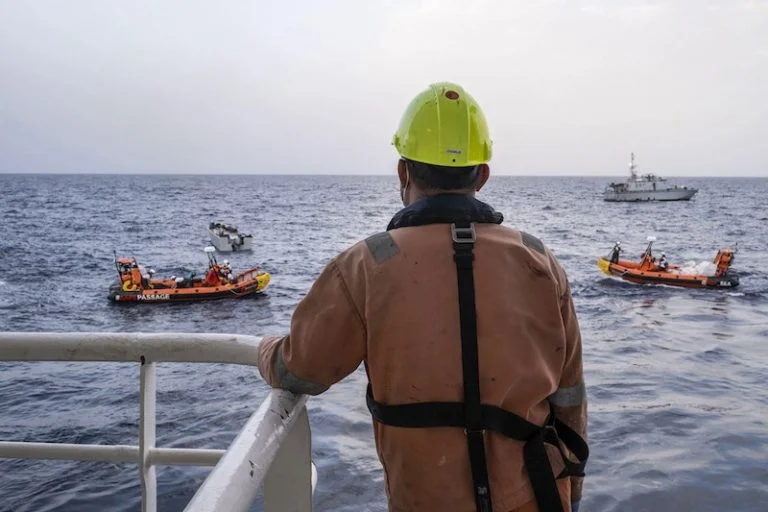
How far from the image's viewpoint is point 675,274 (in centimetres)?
2255

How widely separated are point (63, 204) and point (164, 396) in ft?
248

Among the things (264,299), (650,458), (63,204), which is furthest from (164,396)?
(63,204)

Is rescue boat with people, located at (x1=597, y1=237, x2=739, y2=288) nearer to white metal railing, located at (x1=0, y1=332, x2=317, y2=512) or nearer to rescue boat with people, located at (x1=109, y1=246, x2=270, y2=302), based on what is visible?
rescue boat with people, located at (x1=109, y1=246, x2=270, y2=302)

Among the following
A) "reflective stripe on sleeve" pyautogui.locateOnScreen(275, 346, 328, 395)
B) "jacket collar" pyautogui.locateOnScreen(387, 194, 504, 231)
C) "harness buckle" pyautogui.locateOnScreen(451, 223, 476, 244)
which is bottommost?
"reflective stripe on sleeve" pyautogui.locateOnScreen(275, 346, 328, 395)

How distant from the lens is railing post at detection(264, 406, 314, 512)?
1661 mm

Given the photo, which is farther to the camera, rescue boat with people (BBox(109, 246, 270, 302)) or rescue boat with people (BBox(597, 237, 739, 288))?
rescue boat with people (BBox(597, 237, 739, 288))

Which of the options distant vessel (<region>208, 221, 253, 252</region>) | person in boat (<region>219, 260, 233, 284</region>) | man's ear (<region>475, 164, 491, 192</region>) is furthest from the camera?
distant vessel (<region>208, 221, 253, 252</region>)

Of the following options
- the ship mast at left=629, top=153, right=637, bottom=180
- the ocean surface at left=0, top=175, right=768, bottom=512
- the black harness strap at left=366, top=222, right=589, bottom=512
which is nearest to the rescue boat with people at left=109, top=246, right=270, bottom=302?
the ocean surface at left=0, top=175, right=768, bottom=512

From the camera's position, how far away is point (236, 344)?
76.2 inches

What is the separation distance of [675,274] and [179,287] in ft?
55.0

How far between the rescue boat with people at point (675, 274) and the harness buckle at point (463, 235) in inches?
838

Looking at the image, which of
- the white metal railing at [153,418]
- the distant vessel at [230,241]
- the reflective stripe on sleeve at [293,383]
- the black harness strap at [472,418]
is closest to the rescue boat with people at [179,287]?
the distant vessel at [230,241]

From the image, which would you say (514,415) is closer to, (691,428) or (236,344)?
(236,344)

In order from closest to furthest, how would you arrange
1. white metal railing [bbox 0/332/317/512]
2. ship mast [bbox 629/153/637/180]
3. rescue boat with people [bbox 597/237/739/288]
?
white metal railing [bbox 0/332/317/512] → rescue boat with people [bbox 597/237/739/288] → ship mast [bbox 629/153/637/180]
